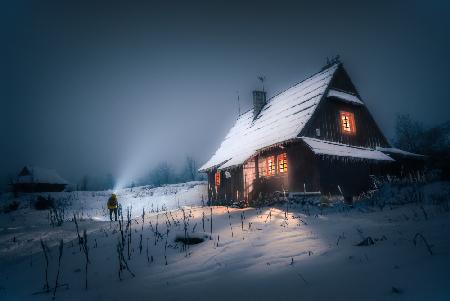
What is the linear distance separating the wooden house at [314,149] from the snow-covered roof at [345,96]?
0.08m

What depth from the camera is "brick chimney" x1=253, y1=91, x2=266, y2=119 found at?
23.3 metres

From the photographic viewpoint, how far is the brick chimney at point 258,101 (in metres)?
23.3

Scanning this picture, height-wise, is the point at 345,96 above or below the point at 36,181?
above

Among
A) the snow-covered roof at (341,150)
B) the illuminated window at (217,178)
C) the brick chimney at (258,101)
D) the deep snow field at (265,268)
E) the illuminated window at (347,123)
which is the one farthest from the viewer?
the brick chimney at (258,101)

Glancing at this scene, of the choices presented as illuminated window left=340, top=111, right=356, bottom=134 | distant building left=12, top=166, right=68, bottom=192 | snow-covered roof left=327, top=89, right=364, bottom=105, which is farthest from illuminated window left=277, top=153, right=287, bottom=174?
distant building left=12, top=166, right=68, bottom=192

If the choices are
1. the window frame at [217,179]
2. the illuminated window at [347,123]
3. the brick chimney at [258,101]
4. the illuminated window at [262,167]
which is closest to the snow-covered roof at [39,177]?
the window frame at [217,179]

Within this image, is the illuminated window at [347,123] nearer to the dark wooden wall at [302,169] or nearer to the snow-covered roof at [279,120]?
the snow-covered roof at [279,120]

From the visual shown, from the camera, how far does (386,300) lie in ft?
6.91

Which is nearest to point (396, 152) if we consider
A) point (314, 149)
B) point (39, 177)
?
point (314, 149)

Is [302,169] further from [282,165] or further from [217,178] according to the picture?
[217,178]

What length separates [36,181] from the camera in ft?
135

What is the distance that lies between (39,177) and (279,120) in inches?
1627

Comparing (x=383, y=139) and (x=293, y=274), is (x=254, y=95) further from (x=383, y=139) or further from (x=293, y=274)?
(x=293, y=274)

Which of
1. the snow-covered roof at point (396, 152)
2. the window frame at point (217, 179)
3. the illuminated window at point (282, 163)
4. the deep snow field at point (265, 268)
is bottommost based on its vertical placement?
the deep snow field at point (265, 268)
